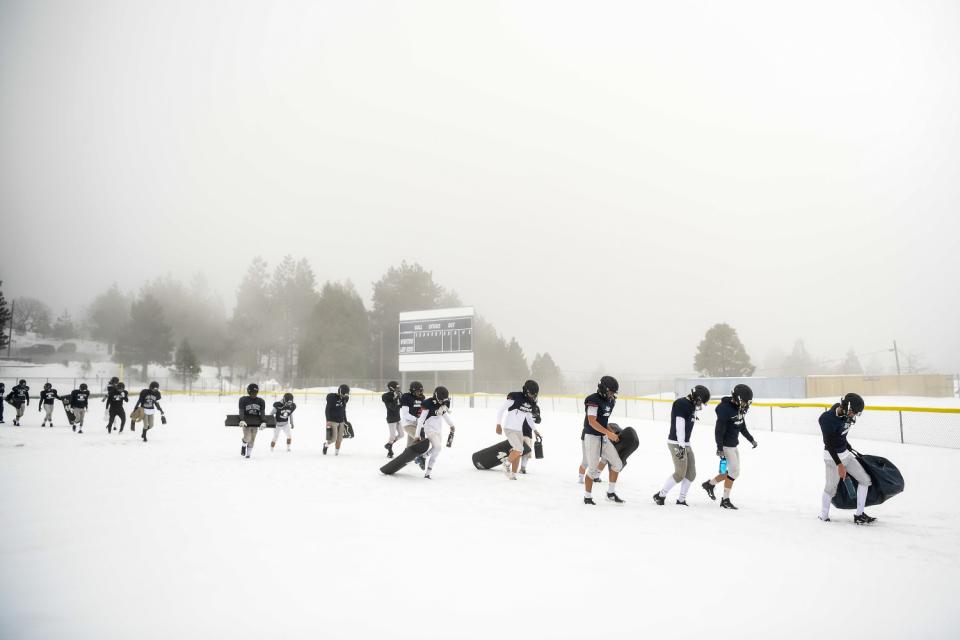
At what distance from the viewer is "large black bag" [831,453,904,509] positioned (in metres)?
8.15

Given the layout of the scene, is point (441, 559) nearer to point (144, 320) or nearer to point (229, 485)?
point (229, 485)

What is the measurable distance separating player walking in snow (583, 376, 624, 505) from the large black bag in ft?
11.0

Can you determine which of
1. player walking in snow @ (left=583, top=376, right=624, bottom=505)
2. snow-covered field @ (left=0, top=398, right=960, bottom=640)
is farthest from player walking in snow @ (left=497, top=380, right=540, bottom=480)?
player walking in snow @ (left=583, top=376, right=624, bottom=505)

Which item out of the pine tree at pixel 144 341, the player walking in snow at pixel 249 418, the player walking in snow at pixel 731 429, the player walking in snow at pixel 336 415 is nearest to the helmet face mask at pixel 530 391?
the player walking in snow at pixel 731 429

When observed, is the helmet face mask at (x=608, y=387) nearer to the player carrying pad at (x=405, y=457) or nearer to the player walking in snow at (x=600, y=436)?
the player walking in snow at (x=600, y=436)

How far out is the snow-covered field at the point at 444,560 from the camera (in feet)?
14.3

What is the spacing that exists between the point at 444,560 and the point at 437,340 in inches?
1458

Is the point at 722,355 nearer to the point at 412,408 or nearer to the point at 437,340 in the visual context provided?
the point at 437,340

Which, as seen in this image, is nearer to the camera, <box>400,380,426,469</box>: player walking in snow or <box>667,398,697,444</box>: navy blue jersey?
<box>667,398,697,444</box>: navy blue jersey

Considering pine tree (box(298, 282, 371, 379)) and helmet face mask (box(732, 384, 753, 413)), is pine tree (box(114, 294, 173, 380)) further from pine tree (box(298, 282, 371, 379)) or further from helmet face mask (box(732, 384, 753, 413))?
helmet face mask (box(732, 384, 753, 413))

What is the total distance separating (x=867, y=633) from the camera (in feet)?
14.2

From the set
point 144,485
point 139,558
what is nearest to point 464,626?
point 139,558

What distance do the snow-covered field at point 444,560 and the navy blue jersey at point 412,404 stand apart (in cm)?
175

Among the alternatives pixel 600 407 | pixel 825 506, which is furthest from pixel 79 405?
pixel 825 506
